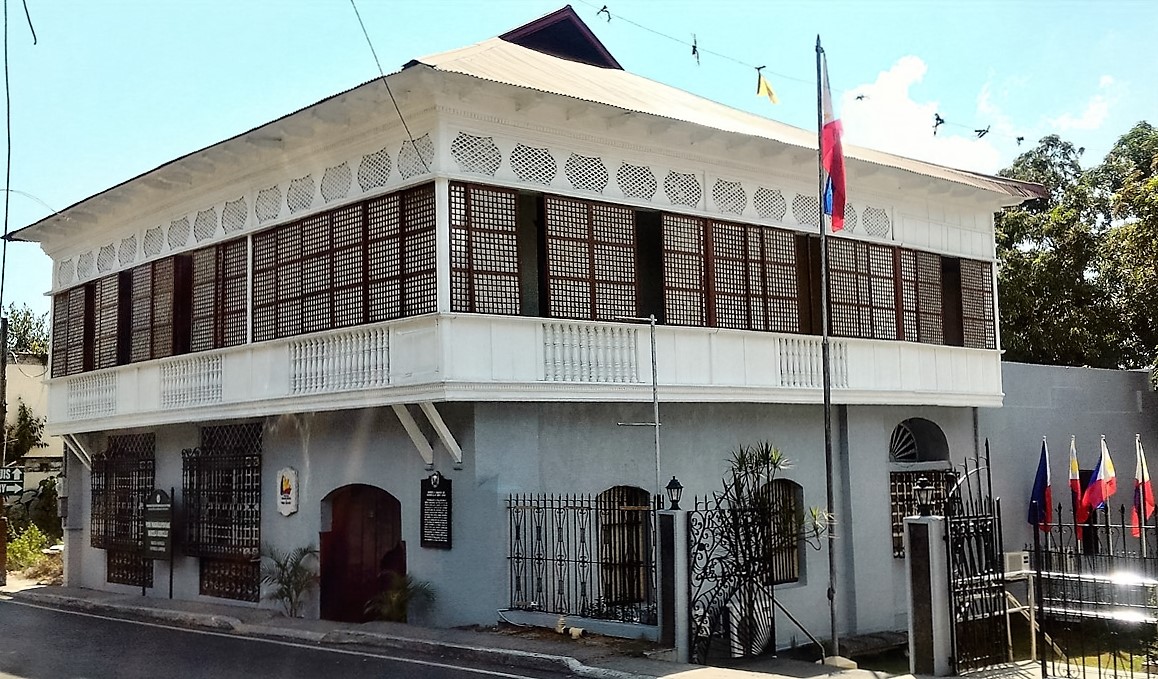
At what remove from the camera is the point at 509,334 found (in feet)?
49.0

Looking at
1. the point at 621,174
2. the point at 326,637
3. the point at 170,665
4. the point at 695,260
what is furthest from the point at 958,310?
the point at 170,665

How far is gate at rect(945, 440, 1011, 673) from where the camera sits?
452 inches

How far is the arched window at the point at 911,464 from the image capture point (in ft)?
65.6

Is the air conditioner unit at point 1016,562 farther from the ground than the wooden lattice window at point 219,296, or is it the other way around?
the wooden lattice window at point 219,296

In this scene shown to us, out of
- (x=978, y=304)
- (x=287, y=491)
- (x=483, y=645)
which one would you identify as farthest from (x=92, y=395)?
(x=978, y=304)

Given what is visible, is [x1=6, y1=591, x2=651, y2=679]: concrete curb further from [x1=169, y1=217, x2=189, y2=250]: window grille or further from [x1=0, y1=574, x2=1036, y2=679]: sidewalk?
[x1=169, y1=217, x2=189, y2=250]: window grille

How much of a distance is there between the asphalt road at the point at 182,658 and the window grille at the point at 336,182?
19.6 ft

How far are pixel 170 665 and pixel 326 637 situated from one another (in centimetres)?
213

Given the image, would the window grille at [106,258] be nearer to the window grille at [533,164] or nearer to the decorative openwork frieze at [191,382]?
the decorative openwork frieze at [191,382]

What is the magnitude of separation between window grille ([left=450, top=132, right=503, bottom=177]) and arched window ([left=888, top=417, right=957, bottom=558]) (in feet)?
29.2

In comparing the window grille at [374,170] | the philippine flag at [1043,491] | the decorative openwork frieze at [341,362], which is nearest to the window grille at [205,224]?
the decorative openwork frieze at [341,362]

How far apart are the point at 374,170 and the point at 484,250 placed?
2.04 m

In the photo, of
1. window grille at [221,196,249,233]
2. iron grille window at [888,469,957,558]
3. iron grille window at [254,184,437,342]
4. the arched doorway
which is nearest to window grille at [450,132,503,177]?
iron grille window at [254,184,437,342]

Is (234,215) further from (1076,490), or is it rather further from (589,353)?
(1076,490)
